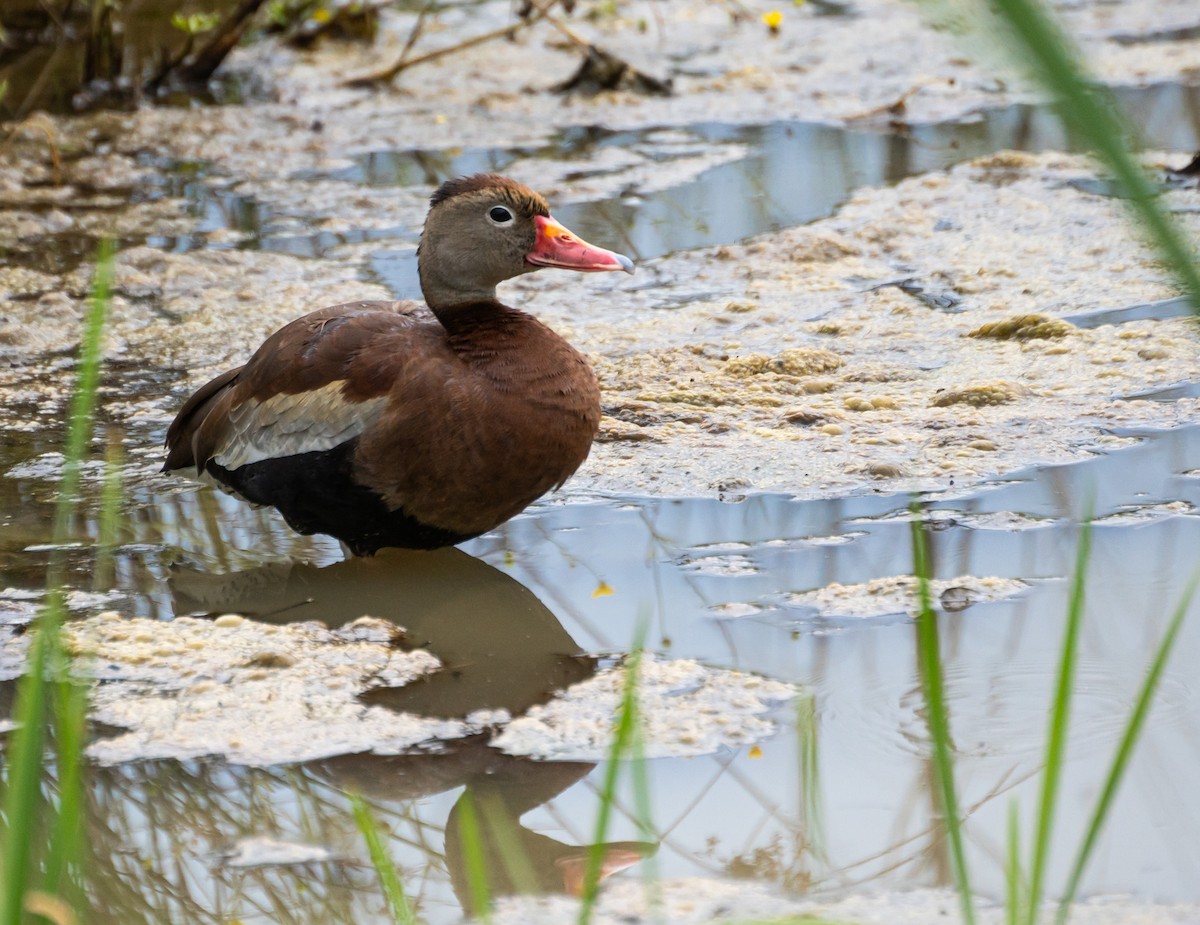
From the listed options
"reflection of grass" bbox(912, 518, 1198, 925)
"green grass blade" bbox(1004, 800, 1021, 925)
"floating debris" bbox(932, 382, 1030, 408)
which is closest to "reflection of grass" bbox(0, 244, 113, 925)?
"reflection of grass" bbox(912, 518, 1198, 925)

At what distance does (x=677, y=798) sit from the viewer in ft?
8.87

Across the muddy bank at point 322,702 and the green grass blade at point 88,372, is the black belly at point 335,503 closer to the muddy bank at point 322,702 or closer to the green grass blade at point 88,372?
the muddy bank at point 322,702

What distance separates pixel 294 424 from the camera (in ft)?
12.0

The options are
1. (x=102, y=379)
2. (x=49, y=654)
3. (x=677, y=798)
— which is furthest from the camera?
(x=102, y=379)

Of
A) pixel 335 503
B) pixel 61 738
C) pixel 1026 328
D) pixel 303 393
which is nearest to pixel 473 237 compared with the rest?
pixel 303 393

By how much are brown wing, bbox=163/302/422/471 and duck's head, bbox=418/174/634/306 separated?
15cm

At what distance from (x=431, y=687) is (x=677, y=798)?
70cm

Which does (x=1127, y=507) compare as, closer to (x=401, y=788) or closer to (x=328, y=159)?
(x=401, y=788)

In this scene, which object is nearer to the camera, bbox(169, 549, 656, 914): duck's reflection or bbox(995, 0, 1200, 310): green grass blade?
bbox(995, 0, 1200, 310): green grass blade

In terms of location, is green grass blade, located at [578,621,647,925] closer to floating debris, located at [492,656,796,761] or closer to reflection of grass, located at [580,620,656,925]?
reflection of grass, located at [580,620,656,925]

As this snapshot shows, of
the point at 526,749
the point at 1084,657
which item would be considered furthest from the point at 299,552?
the point at 1084,657

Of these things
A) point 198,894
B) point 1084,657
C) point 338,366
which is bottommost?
point 198,894

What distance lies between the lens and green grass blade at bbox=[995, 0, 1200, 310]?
0.80 meters

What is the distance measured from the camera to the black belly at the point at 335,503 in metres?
3.57
